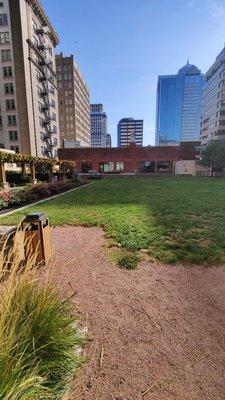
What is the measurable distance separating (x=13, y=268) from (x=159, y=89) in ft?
628

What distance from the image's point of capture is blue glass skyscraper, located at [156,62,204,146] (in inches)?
6319

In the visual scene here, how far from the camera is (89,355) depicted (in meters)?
2.46

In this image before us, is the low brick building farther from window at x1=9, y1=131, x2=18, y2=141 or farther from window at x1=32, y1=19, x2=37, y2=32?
window at x1=32, y1=19, x2=37, y2=32

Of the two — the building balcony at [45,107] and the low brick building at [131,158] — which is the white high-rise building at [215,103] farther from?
the building balcony at [45,107]

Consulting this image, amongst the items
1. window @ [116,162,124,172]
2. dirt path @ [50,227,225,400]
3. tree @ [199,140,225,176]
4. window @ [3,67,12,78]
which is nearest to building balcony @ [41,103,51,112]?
window @ [3,67,12,78]

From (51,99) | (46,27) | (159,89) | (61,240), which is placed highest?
(159,89)

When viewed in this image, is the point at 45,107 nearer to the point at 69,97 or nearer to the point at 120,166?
the point at 120,166

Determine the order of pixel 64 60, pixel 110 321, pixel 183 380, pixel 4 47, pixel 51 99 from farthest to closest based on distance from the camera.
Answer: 1. pixel 64 60
2. pixel 51 99
3. pixel 4 47
4. pixel 110 321
5. pixel 183 380

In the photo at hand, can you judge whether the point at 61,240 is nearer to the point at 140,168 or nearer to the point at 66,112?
the point at 140,168

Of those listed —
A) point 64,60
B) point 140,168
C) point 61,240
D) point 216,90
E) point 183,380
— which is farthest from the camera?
point 64,60

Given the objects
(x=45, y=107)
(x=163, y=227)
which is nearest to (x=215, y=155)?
(x=45, y=107)

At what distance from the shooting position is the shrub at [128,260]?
181 inches

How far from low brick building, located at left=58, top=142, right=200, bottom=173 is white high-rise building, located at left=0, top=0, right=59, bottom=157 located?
10.5 metres

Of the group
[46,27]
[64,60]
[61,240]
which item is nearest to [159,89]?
[64,60]
